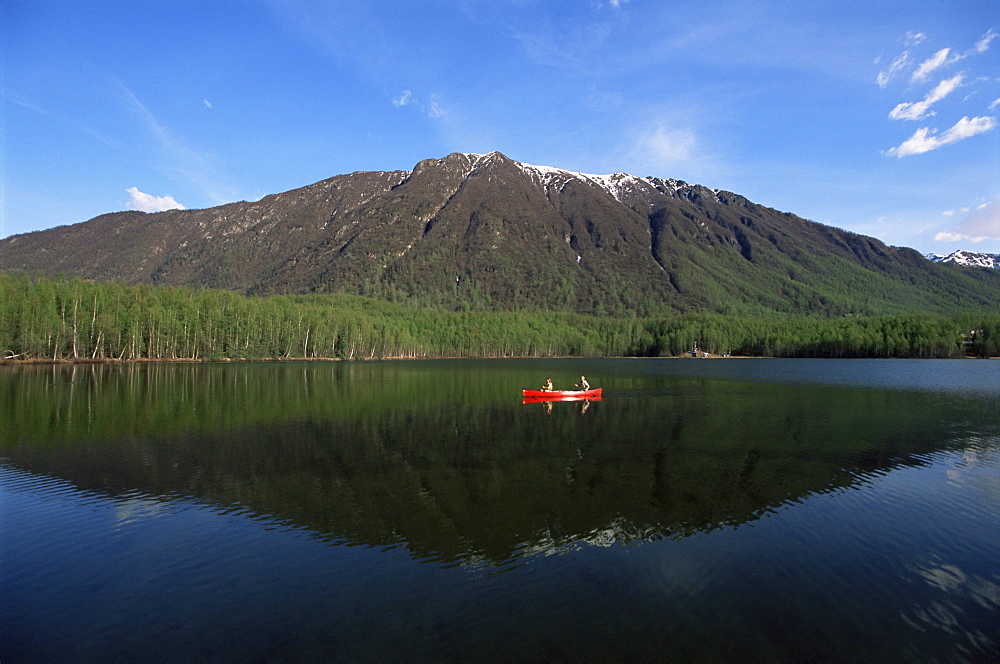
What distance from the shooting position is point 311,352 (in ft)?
477

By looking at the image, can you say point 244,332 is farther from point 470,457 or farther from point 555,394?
point 470,457

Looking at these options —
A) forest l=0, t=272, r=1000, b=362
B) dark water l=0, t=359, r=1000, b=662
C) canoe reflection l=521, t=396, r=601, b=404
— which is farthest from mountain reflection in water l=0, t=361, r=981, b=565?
forest l=0, t=272, r=1000, b=362

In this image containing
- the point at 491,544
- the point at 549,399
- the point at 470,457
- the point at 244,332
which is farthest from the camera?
the point at 244,332

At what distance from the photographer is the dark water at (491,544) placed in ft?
34.7

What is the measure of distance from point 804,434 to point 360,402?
118ft

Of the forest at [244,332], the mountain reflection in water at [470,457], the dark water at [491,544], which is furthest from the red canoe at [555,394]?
the forest at [244,332]

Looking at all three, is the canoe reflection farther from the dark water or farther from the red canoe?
the dark water

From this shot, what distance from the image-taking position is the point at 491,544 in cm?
1516

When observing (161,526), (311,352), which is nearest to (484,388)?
(161,526)

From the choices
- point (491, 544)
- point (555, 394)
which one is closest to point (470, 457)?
point (491, 544)

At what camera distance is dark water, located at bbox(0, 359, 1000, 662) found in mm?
10578

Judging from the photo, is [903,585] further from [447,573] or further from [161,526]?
[161,526]

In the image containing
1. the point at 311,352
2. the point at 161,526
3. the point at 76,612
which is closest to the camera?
the point at 76,612

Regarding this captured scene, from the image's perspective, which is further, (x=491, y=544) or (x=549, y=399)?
(x=549, y=399)
